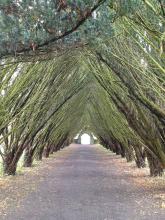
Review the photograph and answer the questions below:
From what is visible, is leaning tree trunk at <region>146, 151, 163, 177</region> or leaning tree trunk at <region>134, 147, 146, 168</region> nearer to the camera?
leaning tree trunk at <region>146, 151, 163, 177</region>

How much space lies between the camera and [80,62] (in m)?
20.7

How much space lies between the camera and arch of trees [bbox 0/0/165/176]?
6.43 m

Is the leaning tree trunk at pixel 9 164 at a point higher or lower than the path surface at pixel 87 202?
higher

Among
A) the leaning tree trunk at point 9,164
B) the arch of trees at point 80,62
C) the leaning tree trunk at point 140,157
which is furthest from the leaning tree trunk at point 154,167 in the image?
the leaning tree trunk at point 9,164

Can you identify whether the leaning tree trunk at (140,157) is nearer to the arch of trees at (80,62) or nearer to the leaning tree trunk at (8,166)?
the arch of trees at (80,62)

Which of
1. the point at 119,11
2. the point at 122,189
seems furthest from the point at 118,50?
the point at 119,11

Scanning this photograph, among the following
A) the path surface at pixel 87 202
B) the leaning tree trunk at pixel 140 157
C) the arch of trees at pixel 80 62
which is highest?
the arch of trees at pixel 80 62

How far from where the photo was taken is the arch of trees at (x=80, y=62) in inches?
253

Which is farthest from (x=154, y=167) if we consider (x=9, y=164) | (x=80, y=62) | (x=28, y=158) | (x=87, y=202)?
(x=28, y=158)

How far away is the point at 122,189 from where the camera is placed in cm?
1566

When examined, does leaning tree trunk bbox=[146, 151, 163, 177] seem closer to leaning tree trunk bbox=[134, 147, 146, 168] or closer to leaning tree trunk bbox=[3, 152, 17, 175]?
leaning tree trunk bbox=[134, 147, 146, 168]

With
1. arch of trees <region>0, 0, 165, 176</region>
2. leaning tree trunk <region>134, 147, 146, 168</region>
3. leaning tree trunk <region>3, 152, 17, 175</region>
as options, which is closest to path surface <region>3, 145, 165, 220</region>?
arch of trees <region>0, 0, 165, 176</region>

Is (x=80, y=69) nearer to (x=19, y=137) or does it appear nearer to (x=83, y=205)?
(x=19, y=137)

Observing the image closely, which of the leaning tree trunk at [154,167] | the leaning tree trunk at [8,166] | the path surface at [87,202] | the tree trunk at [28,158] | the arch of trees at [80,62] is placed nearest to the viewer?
the arch of trees at [80,62]
